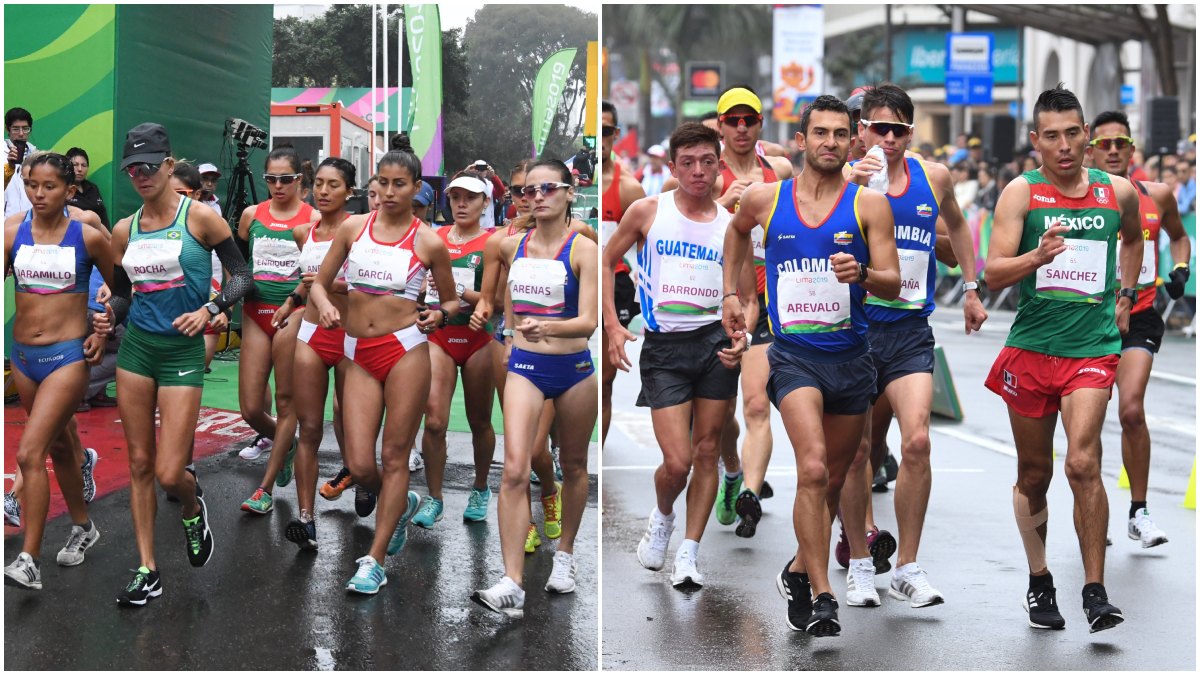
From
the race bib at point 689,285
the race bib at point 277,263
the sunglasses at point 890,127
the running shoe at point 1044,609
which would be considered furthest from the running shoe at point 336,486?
the running shoe at point 1044,609

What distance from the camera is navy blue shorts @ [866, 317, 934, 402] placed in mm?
7207

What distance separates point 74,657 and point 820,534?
2.63 meters

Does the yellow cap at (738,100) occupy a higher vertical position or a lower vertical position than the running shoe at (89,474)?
higher

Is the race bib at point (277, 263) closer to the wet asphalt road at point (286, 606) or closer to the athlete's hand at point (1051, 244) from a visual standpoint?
the wet asphalt road at point (286, 606)

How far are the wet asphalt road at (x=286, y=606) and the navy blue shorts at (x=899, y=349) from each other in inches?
54.8

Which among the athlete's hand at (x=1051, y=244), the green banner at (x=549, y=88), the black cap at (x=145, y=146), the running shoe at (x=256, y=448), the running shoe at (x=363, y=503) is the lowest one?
the running shoe at (x=363, y=503)

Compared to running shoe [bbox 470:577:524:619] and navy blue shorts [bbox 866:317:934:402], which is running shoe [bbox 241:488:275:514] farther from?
navy blue shorts [bbox 866:317:934:402]

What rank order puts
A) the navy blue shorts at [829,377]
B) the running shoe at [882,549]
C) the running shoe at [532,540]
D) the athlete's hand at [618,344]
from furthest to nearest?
the running shoe at [532,540] < the running shoe at [882,549] < the athlete's hand at [618,344] < the navy blue shorts at [829,377]

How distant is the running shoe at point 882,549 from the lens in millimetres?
7504

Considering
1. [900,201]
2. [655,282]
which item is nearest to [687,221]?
[655,282]

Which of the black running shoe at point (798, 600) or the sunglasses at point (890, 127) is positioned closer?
the black running shoe at point (798, 600)

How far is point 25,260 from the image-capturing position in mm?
7070

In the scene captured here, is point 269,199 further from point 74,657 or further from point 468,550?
point 74,657

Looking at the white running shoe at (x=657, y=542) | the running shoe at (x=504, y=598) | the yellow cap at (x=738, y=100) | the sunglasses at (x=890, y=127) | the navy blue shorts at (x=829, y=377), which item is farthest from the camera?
the yellow cap at (x=738, y=100)
